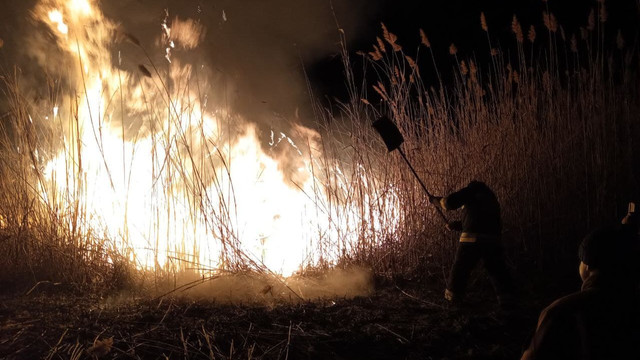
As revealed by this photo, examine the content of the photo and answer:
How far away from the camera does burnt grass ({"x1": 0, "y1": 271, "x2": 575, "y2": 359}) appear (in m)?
2.07

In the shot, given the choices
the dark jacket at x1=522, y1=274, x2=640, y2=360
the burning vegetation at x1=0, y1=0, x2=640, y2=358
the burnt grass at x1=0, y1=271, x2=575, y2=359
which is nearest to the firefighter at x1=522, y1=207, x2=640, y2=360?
the dark jacket at x1=522, y1=274, x2=640, y2=360

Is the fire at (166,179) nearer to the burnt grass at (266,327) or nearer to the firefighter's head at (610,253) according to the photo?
the burnt grass at (266,327)

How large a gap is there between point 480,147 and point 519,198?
0.55 meters

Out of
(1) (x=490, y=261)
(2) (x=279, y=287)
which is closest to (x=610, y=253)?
(1) (x=490, y=261)

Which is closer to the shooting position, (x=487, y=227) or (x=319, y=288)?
(x=487, y=227)

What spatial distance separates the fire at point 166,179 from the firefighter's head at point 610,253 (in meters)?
2.34

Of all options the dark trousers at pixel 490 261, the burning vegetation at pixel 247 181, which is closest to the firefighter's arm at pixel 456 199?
the dark trousers at pixel 490 261

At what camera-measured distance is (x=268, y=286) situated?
318cm

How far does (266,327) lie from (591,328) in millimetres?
1651

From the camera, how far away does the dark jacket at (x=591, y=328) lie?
1200mm

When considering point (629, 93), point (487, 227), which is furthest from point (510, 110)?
point (487, 227)

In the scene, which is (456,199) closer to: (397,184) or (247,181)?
(397,184)

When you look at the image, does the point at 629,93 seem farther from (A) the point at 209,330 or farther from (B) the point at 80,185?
(B) the point at 80,185

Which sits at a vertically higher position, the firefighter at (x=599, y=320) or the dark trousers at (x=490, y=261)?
the dark trousers at (x=490, y=261)
